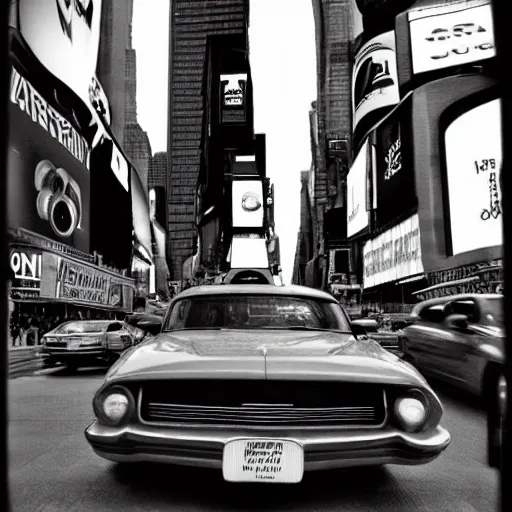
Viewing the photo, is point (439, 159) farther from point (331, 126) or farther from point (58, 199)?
point (331, 126)

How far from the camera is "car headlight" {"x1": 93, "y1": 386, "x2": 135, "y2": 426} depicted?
3.20 metres

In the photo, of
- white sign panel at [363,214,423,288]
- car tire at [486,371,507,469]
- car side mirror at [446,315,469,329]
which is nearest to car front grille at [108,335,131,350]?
car side mirror at [446,315,469,329]

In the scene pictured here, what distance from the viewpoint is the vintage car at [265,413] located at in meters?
2.95

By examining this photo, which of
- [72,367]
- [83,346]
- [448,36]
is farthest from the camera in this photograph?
[448,36]

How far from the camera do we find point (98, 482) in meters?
3.71

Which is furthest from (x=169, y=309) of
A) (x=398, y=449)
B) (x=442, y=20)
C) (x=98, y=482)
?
(x=442, y=20)

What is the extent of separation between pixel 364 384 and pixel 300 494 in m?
0.82

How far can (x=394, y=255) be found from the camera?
50312 mm

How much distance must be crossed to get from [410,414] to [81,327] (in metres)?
11.3

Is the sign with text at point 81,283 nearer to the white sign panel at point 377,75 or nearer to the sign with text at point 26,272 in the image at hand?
the sign with text at point 26,272

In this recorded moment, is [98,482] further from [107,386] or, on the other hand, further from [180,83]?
[180,83]

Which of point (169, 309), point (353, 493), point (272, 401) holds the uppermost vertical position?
point (169, 309)

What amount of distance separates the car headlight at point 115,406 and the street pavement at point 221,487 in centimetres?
48

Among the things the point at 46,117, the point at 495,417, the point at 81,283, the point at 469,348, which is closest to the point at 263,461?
the point at 495,417
